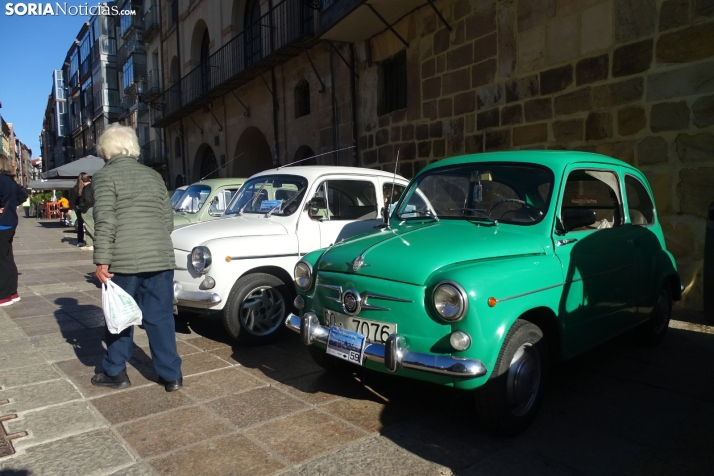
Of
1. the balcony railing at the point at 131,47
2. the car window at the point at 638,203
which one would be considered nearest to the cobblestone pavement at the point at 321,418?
the car window at the point at 638,203

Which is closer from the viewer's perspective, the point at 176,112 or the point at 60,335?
the point at 60,335

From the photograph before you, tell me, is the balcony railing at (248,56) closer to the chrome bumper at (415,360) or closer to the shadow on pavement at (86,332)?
the shadow on pavement at (86,332)

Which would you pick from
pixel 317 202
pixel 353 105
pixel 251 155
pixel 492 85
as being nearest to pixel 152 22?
pixel 251 155

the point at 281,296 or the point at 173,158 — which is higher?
the point at 173,158

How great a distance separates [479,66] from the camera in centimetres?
879

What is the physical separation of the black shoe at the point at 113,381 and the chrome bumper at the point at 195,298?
0.98 meters

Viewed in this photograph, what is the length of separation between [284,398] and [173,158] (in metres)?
22.7

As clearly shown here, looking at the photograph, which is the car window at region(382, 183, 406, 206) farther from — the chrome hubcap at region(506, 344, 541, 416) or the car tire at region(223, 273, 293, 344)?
the chrome hubcap at region(506, 344, 541, 416)

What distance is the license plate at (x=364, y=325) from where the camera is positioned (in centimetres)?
328

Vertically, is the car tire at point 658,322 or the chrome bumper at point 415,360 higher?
the chrome bumper at point 415,360

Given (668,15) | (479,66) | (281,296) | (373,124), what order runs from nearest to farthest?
(281,296), (668,15), (479,66), (373,124)

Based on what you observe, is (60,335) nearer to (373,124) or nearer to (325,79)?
(373,124)

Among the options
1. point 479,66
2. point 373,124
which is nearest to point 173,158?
point 373,124

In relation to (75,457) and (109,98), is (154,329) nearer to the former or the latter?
(75,457)
